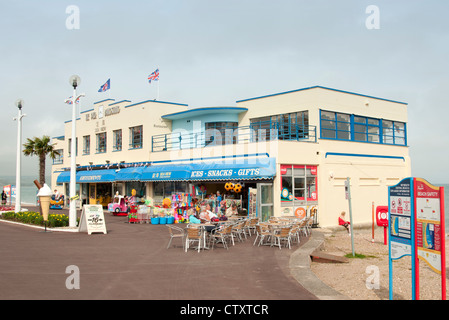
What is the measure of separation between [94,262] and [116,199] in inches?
707

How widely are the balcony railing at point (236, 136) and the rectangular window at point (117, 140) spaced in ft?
13.9

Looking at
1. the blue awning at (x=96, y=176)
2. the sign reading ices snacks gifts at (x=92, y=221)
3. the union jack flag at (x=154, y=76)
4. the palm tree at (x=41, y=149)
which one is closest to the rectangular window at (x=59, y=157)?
the palm tree at (x=41, y=149)

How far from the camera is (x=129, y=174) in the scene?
27312mm

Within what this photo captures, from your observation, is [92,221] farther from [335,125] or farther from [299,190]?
[335,125]

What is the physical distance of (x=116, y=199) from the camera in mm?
28172

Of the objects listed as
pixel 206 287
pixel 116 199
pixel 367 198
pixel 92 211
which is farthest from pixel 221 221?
pixel 116 199

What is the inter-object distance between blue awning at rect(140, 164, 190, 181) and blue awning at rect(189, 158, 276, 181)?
589 mm

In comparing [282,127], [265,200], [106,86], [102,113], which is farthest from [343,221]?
[102,113]

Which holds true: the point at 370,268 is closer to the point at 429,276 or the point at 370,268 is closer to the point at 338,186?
the point at 429,276

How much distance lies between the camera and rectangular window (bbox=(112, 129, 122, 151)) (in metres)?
31.5

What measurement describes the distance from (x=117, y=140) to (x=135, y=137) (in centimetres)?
272

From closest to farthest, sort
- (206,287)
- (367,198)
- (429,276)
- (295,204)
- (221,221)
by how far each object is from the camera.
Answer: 1. (206,287)
2. (429,276)
3. (221,221)
4. (295,204)
5. (367,198)

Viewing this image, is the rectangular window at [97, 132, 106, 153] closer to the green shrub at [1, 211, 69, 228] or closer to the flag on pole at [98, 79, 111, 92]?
the flag on pole at [98, 79, 111, 92]

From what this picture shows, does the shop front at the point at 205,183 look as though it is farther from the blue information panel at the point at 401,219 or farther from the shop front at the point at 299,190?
the blue information panel at the point at 401,219
